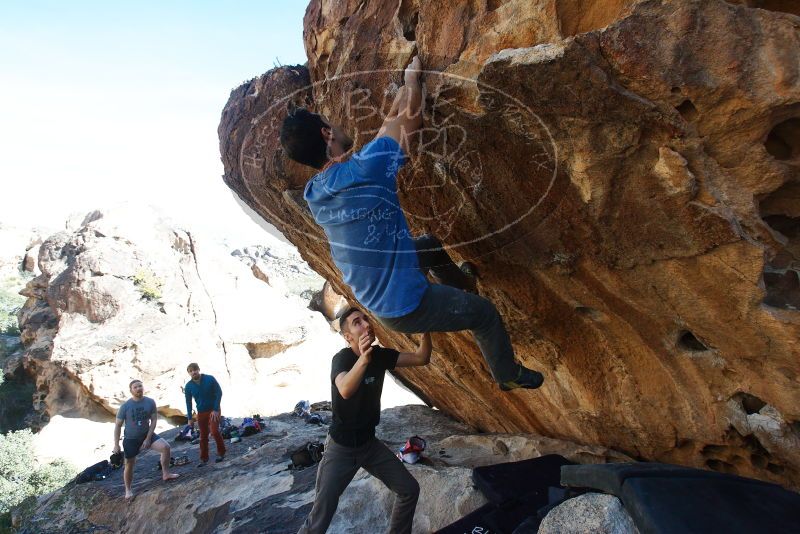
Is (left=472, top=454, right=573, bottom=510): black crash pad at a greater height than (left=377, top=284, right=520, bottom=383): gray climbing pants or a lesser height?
lesser

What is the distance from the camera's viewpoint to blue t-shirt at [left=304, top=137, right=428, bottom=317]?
8.57ft

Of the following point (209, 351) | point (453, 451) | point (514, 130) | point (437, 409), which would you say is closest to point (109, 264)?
point (209, 351)

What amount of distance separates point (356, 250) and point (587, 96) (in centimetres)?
137

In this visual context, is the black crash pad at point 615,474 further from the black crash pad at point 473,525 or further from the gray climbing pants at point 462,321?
the black crash pad at point 473,525

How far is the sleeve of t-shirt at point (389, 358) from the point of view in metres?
3.33

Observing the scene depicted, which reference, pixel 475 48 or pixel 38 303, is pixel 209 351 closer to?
pixel 38 303

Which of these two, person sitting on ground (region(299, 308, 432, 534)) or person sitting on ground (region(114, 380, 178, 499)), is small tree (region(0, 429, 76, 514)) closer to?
A: person sitting on ground (region(114, 380, 178, 499))

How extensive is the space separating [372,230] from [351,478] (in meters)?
1.67

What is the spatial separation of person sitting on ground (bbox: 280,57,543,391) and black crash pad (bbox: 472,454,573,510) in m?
1.50

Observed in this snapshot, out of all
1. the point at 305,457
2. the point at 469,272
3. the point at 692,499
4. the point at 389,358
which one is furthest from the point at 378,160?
the point at 305,457

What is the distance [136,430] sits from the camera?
23.1 feet

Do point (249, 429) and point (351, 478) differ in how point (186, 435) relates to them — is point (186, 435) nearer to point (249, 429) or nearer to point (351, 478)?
point (249, 429)

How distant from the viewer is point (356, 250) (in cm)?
277

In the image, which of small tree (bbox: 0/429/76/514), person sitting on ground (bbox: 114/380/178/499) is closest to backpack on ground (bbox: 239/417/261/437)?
person sitting on ground (bbox: 114/380/178/499)
